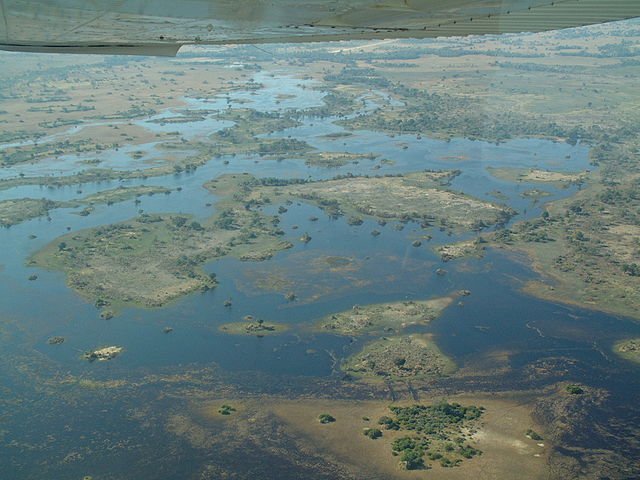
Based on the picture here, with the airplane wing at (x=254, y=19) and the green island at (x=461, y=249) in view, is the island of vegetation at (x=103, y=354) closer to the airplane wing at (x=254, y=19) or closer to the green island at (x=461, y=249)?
the green island at (x=461, y=249)

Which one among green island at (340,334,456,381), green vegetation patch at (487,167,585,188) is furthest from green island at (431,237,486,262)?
green vegetation patch at (487,167,585,188)

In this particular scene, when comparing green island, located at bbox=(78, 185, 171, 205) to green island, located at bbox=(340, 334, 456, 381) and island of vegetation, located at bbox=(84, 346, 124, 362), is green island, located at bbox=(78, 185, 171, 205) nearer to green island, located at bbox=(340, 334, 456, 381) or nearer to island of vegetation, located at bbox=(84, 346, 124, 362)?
island of vegetation, located at bbox=(84, 346, 124, 362)

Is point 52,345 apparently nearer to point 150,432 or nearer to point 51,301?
point 51,301

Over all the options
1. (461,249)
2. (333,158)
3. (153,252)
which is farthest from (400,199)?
(153,252)

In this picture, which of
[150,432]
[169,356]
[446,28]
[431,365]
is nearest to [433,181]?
[431,365]

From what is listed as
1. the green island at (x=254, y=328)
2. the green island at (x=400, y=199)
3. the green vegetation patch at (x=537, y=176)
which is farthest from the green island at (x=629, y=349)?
the green vegetation patch at (x=537, y=176)

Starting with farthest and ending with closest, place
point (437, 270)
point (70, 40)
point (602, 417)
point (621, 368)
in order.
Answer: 1. point (437, 270)
2. point (621, 368)
3. point (602, 417)
4. point (70, 40)
